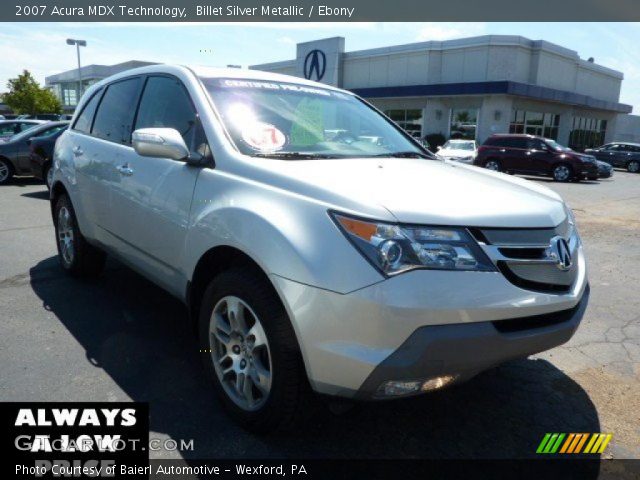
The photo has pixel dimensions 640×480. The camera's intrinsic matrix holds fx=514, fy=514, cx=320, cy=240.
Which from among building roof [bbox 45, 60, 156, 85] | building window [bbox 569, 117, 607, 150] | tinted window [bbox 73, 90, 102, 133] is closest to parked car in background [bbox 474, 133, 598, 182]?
tinted window [bbox 73, 90, 102, 133]

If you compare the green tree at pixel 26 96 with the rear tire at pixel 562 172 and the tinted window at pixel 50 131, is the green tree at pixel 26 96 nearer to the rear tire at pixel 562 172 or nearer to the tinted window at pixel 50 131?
the tinted window at pixel 50 131

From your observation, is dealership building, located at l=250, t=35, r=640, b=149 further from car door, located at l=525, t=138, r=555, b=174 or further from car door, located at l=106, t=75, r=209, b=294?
car door, located at l=106, t=75, r=209, b=294

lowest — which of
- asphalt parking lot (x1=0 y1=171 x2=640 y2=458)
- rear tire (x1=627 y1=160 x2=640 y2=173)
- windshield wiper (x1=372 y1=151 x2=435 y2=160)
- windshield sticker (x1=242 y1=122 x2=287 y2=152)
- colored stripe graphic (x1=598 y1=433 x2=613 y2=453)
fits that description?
rear tire (x1=627 y1=160 x2=640 y2=173)

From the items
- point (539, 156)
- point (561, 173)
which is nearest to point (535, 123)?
point (539, 156)

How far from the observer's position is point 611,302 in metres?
4.78

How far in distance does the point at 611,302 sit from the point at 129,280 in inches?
178

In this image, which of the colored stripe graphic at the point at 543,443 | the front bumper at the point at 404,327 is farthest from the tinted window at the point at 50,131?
the colored stripe graphic at the point at 543,443

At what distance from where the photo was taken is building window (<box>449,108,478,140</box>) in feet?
102

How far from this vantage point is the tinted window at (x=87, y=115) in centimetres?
451

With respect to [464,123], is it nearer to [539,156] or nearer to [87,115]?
[539,156]

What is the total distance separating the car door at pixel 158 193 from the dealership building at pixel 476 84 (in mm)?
24325

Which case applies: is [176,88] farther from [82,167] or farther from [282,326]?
[282,326]

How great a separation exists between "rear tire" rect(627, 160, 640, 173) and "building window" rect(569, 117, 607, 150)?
28.1 ft

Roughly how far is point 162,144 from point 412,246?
5.10 feet
